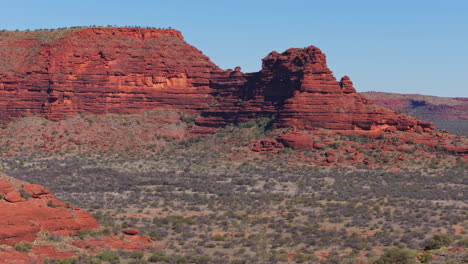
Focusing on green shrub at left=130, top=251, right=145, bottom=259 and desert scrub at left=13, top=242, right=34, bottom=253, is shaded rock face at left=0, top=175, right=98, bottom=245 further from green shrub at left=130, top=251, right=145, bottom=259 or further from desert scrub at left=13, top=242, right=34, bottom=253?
green shrub at left=130, top=251, right=145, bottom=259

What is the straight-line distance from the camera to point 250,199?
161ft

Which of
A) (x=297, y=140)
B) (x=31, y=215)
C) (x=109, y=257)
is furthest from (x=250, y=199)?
(x=31, y=215)

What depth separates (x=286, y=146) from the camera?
6844 cm

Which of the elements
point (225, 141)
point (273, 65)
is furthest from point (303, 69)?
point (225, 141)

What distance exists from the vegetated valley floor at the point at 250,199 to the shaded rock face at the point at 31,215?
13.0 feet

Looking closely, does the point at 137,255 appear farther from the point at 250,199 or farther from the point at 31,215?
the point at 250,199

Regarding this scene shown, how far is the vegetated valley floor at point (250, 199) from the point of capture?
3381 cm

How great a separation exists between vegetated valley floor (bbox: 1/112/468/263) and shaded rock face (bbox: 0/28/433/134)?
3.59m

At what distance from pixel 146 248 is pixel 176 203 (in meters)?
16.3

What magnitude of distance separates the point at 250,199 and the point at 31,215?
23.1 m

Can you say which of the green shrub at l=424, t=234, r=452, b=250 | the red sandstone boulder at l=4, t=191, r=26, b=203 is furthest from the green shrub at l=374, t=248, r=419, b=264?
the red sandstone boulder at l=4, t=191, r=26, b=203

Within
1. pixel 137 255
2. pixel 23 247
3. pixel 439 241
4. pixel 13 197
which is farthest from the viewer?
pixel 439 241

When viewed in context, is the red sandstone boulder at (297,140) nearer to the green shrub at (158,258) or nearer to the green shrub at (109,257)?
the green shrub at (158,258)

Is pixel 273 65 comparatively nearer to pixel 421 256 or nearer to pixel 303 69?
pixel 303 69
